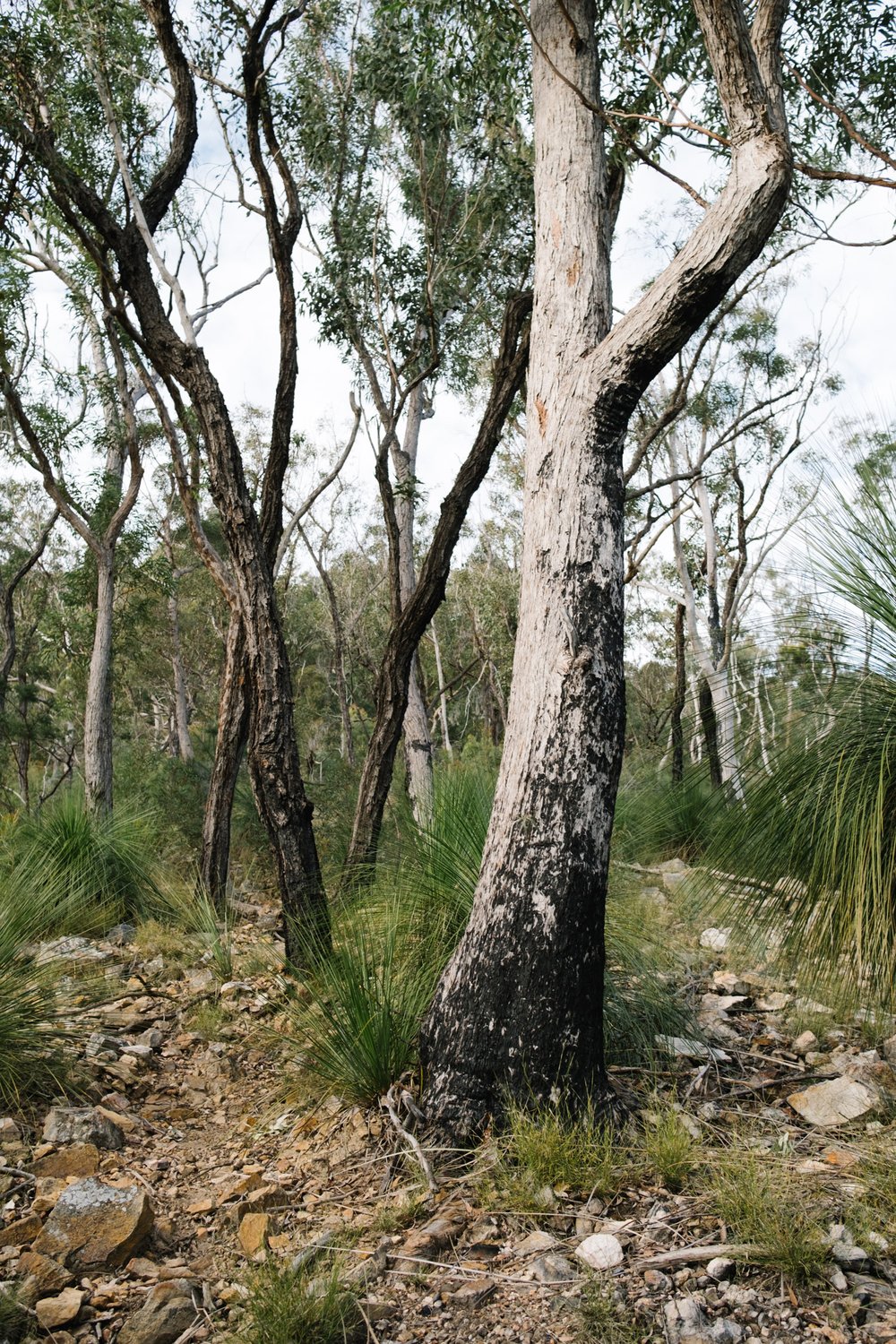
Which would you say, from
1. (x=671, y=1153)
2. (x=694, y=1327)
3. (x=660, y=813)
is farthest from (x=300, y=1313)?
(x=660, y=813)

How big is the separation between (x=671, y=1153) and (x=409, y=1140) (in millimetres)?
769

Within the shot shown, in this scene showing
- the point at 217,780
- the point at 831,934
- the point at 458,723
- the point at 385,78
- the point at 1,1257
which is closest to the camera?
the point at 1,1257

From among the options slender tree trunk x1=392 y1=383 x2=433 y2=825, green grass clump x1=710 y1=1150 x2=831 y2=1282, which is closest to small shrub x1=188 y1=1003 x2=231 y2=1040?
slender tree trunk x1=392 y1=383 x2=433 y2=825

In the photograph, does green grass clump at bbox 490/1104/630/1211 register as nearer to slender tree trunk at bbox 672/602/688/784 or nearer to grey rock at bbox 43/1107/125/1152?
grey rock at bbox 43/1107/125/1152

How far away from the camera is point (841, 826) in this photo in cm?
294

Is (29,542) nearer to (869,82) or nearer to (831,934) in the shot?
(869,82)

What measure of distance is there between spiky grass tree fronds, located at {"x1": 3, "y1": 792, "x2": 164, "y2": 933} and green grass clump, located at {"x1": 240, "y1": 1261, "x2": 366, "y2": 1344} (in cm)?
375

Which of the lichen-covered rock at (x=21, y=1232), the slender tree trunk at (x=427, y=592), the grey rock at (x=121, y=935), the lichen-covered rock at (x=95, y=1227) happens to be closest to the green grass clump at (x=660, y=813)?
the slender tree trunk at (x=427, y=592)

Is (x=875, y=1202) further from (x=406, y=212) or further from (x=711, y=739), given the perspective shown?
(x=406, y=212)

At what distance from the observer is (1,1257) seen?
247 cm

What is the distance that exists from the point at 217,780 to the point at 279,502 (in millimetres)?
1841

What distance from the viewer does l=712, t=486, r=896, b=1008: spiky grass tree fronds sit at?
286 cm

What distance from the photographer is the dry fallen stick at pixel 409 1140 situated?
269cm

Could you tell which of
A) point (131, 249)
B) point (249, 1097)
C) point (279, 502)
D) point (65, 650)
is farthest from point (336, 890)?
point (65, 650)
